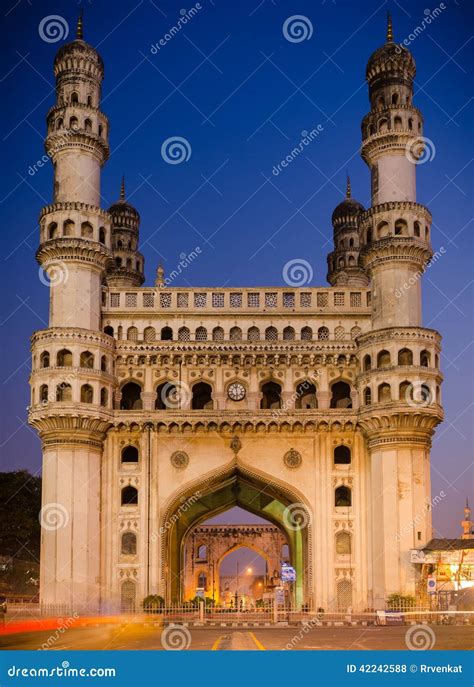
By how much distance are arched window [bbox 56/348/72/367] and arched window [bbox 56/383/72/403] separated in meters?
0.79

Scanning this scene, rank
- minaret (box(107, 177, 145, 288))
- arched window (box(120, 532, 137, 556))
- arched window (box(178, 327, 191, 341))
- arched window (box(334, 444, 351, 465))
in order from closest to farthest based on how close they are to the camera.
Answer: arched window (box(120, 532, 137, 556)) < arched window (box(334, 444, 351, 465)) < arched window (box(178, 327, 191, 341)) < minaret (box(107, 177, 145, 288))

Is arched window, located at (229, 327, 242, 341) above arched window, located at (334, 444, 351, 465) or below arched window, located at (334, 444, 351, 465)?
above

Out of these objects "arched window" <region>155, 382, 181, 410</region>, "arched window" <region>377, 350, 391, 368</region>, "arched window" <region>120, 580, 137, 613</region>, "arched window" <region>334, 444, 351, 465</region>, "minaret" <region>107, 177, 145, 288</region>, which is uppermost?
"minaret" <region>107, 177, 145, 288</region>

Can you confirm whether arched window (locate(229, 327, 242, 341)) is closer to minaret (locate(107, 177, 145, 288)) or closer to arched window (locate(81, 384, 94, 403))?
arched window (locate(81, 384, 94, 403))

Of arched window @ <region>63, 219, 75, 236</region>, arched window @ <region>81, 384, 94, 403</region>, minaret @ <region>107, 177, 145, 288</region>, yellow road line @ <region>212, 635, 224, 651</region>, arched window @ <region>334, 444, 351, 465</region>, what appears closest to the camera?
yellow road line @ <region>212, 635, 224, 651</region>

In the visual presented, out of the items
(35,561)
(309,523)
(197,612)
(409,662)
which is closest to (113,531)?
(197,612)

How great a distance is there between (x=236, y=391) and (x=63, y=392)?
658 centimetres

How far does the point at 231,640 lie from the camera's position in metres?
24.0

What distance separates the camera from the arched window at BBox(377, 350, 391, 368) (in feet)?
133

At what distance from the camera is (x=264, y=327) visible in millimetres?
42406

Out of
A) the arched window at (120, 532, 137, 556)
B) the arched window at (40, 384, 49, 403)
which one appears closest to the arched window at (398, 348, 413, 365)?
the arched window at (120, 532, 137, 556)

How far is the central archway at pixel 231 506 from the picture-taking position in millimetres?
41500

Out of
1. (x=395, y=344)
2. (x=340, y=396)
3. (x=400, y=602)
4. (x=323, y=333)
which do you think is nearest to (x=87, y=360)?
→ (x=323, y=333)

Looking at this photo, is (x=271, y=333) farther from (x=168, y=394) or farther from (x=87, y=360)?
(x=87, y=360)
